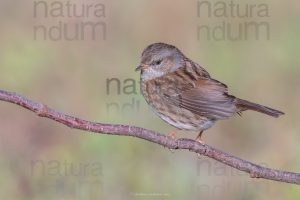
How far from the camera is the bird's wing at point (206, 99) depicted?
5628 mm

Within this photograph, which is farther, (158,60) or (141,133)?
(158,60)

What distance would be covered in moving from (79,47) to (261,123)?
238 cm

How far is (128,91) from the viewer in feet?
27.8

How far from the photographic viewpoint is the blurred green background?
7.12 metres

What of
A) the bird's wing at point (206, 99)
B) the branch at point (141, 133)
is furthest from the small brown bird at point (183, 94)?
the branch at point (141, 133)

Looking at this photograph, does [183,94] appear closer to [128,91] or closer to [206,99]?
[206,99]

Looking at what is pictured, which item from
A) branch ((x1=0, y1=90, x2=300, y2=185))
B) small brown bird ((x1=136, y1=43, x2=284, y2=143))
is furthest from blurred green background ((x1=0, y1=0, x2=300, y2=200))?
branch ((x1=0, y1=90, x2=300, y2=185))

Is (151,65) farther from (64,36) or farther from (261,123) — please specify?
(64,36)

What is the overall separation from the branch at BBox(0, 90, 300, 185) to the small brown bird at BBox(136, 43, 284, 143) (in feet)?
3.91

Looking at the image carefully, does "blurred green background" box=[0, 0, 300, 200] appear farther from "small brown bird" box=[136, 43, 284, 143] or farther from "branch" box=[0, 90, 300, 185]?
"branch" box=[0, 90, 300, 185]

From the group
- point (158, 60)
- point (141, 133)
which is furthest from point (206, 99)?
point (141, 133)

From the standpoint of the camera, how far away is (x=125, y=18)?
9984 mm

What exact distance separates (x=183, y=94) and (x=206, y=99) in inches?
9.7

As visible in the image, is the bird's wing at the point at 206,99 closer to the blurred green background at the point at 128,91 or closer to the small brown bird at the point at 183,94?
the small brown bird at the point at 183,94
